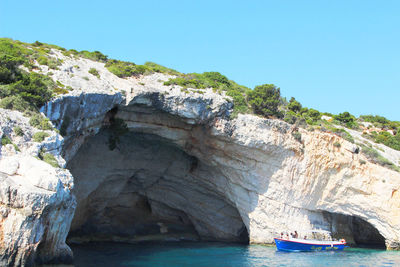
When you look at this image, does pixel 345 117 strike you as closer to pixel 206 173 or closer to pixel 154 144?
pixel 206 173

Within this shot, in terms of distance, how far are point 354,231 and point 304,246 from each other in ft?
29.8

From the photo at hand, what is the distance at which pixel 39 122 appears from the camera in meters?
18.7

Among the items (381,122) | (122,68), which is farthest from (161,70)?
(381,122)

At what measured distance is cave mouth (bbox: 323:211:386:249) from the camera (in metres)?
32.6

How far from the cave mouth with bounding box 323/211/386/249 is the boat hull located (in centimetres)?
328

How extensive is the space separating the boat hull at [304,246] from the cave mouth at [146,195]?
257 inches

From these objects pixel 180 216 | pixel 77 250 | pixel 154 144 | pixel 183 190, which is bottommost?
pixel 77 250

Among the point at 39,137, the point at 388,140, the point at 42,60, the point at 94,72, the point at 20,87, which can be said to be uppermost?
the point at 388,140

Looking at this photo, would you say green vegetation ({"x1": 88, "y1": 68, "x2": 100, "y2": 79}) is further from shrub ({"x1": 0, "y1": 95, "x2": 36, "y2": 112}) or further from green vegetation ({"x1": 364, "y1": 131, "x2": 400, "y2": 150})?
green vegetation ({"x1": 364, "y1": 131, "x2": 400, "y2": 150})

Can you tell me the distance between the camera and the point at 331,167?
2966 centimetres

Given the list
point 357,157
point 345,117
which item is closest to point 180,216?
point 357,157

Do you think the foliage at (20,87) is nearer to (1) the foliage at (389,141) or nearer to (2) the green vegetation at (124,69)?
(2) the green vegetation at (124,69)

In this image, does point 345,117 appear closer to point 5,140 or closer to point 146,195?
point 146,195

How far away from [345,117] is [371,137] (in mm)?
10335
